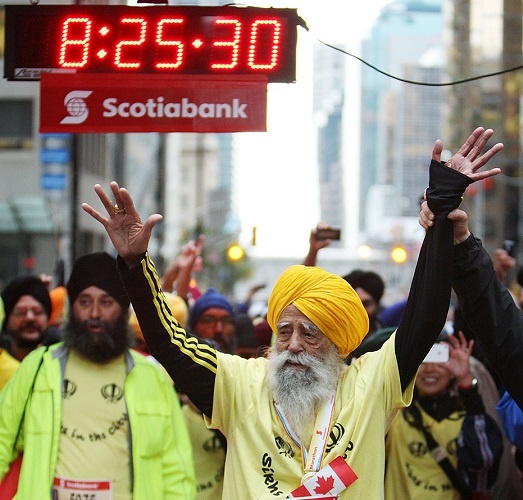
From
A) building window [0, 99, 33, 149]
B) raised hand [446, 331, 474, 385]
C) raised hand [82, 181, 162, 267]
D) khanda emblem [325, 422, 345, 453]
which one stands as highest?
building window [0, 99, 33, 149]

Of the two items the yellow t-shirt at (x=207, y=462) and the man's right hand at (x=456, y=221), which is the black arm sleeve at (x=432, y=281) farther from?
the yellow t-shirt at (x=207, y=462)

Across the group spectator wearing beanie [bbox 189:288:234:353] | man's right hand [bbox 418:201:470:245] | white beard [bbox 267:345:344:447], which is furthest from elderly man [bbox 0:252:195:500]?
man's right hand [bbox 418:201:470:245]

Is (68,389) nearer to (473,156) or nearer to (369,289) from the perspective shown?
(473,156)

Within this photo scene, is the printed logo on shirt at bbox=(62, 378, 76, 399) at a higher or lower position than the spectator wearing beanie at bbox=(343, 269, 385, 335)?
lower

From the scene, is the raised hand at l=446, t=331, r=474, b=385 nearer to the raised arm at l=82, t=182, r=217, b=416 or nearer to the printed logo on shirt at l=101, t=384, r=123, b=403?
the printed logo on shirt at l=101, t=384, r=123, b=403

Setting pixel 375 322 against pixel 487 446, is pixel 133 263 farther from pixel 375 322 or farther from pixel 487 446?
pixel 375 322

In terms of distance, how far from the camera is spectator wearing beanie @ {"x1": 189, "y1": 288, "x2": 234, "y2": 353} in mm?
8305

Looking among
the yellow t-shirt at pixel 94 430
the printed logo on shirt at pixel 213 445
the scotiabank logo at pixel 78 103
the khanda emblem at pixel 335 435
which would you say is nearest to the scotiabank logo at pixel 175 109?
the scotiabank logo at pixel 78 103

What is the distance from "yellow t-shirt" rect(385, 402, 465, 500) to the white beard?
1.84m

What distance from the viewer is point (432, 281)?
4574 millimetres

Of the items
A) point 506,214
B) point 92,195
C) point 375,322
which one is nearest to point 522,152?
point 506,214

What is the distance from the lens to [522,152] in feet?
210

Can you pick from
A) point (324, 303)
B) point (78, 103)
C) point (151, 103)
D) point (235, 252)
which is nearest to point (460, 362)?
point (324, 303)

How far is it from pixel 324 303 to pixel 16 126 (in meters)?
35.9
